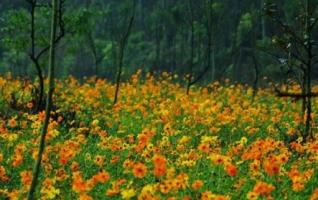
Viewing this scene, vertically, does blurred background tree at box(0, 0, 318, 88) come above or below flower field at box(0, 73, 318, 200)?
above

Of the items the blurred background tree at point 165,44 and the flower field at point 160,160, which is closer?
the flower field at point 160,160

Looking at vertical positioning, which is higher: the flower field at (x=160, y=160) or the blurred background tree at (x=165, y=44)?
the blurred background tree at (x=165, y=44)

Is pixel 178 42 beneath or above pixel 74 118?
above

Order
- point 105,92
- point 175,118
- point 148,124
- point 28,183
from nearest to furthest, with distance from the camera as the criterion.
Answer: point 28,183 → point 148,124 → point 175,118 → point 105,92

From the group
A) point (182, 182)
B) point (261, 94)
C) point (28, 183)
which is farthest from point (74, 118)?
point (261, 94)

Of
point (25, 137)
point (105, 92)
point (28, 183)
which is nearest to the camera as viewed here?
point (28, 183)

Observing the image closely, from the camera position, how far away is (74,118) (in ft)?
39.3

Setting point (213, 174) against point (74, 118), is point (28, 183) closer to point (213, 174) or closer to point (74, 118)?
point (213, 174)

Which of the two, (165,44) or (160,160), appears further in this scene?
(165,44)

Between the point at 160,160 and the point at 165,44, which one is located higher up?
the point at 165,44

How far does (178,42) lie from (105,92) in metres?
27.7

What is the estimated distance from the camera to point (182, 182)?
5633mm

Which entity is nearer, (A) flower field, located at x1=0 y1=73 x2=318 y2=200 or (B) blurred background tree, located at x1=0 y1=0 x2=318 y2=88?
(A) flower field, located at x1=0 y1=73 x2=318 y2=200

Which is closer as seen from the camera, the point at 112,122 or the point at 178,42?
the point at 112,122
